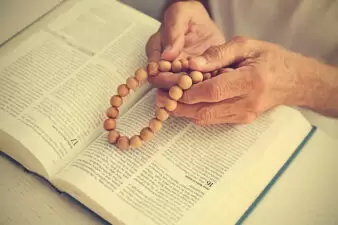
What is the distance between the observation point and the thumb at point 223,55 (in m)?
0.77

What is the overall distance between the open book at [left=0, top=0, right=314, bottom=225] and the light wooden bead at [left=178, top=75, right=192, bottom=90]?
0.11m

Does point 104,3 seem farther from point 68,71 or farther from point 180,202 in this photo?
point 180,202

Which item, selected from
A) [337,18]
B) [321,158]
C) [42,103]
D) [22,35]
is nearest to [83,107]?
[42,103]

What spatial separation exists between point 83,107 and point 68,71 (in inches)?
4.2

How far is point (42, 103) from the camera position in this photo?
2.79ft

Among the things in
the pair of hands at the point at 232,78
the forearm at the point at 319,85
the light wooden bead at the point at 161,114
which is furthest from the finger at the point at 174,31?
the forearm at the point at 319,85

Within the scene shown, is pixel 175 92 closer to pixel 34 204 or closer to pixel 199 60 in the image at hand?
pixel 199 60

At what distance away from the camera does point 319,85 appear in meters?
0.89

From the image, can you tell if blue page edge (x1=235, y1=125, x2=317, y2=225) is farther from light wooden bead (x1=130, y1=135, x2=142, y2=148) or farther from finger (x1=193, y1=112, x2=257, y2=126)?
light wooden bead (x1=130, y1=135, x2=142, y2=148)

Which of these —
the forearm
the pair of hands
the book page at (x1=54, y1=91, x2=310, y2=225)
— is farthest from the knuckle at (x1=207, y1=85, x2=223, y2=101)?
the forearm

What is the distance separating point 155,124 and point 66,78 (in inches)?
8.9

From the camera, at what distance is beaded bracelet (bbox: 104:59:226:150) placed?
30.1 inches

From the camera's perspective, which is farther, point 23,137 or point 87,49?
point 87,49

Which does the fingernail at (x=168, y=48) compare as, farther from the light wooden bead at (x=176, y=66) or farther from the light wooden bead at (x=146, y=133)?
the light wooden bead at (x=146, y=133)
